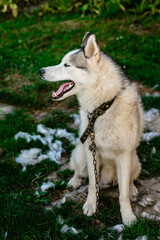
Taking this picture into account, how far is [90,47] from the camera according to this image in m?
2.46

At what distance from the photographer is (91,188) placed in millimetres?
2793

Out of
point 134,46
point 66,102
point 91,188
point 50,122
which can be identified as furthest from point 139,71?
point 91,188

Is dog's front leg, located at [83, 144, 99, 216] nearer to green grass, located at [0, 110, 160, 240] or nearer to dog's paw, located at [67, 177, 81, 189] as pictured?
green grass, located at [0, 110, 160, 240]

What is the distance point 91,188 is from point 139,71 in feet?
10.5

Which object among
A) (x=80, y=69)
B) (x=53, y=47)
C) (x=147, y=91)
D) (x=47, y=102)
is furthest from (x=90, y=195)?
(x=53, y=47)

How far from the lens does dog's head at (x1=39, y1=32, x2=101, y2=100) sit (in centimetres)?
248

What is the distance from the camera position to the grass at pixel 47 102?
2.38 meters

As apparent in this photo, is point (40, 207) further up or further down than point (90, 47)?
further down

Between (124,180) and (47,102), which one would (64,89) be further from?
(47,102)

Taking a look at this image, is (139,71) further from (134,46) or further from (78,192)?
(78,192)

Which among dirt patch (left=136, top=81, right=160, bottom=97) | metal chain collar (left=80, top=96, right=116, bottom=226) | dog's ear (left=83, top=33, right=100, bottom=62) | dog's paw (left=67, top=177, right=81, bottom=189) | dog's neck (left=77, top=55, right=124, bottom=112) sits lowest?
dirt patch (left=136, top=81, right=160, bottom=97)

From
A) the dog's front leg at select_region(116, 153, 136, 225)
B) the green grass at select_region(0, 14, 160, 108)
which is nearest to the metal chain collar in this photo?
the dog's front leg at select_region(116, 153, 136, 225)

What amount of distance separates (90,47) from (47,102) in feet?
8.74

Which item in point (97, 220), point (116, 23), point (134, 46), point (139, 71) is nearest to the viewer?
point (97, 220)
